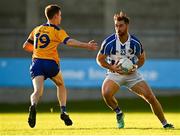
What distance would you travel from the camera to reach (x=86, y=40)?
28.8 metres

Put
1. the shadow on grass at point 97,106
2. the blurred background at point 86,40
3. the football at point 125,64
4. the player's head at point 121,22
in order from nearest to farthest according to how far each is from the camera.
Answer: the player's head at point 121,22 < the football at point 125,64 < the shadow on grass at point 97,106 < the blurred background at point 86,40

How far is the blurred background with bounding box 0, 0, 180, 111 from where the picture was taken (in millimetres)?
24078

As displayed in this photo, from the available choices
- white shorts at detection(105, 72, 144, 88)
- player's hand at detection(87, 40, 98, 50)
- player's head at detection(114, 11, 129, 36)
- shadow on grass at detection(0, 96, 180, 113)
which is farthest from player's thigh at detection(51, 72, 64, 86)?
shadow on grass at detection(0, 96, 180, 113)

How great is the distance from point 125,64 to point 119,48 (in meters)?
0.31

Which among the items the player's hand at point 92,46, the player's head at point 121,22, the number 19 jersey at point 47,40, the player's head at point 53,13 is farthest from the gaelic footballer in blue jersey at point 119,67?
the player's head at point 53,13

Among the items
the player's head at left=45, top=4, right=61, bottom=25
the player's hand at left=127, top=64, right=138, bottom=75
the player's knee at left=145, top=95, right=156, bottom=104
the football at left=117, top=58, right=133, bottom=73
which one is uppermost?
the player's head at left=45, top=4, right=61, bottom=25

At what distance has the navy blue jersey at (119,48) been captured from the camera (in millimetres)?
12172

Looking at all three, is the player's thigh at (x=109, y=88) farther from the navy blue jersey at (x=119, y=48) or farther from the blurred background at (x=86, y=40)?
the blurred background at (x=86, y=40)

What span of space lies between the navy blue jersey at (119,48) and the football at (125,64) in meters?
0.11

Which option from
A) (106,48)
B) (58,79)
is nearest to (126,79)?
(106,48)

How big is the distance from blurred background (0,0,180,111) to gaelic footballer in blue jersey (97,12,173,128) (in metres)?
11.4

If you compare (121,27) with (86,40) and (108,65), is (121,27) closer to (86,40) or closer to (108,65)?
(108,65)

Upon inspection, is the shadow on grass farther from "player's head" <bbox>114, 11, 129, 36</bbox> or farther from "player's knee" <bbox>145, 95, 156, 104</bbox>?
"player's head" <bbox>114, 11, 129, 36</bbox>

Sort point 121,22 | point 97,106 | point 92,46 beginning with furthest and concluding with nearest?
point 97,106, point 121,22, point 92,46
